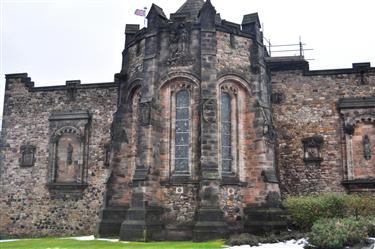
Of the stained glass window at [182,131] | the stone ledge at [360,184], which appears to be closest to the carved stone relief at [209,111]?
the stained glass window at [182,131]

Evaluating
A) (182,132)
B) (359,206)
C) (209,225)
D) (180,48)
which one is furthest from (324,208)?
(180,48)

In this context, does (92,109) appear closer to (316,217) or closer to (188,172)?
(188,172)

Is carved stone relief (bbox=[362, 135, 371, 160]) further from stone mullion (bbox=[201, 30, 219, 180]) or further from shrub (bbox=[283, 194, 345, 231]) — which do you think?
stone mullion (bbox=[201, 30, 219, 180])

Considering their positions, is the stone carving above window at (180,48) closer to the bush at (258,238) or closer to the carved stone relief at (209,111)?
the carved stone relief at (209,111)

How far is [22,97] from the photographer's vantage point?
90.9 ft

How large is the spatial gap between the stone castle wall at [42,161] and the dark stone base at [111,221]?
15.0 ft

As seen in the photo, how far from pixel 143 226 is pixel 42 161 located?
11.5 meters

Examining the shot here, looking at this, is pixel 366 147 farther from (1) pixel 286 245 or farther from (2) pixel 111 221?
(2) pixel 111 221

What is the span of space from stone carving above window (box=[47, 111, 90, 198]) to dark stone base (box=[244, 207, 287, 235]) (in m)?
10.7

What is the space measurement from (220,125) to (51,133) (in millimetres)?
12078

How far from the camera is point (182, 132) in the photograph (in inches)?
754

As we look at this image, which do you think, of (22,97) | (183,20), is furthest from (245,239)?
(22,97)

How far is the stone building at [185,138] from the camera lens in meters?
18.2

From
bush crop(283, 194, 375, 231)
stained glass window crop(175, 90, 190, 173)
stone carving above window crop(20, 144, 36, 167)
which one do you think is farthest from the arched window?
stone carving above window crop(20, 144, 36, 167)
